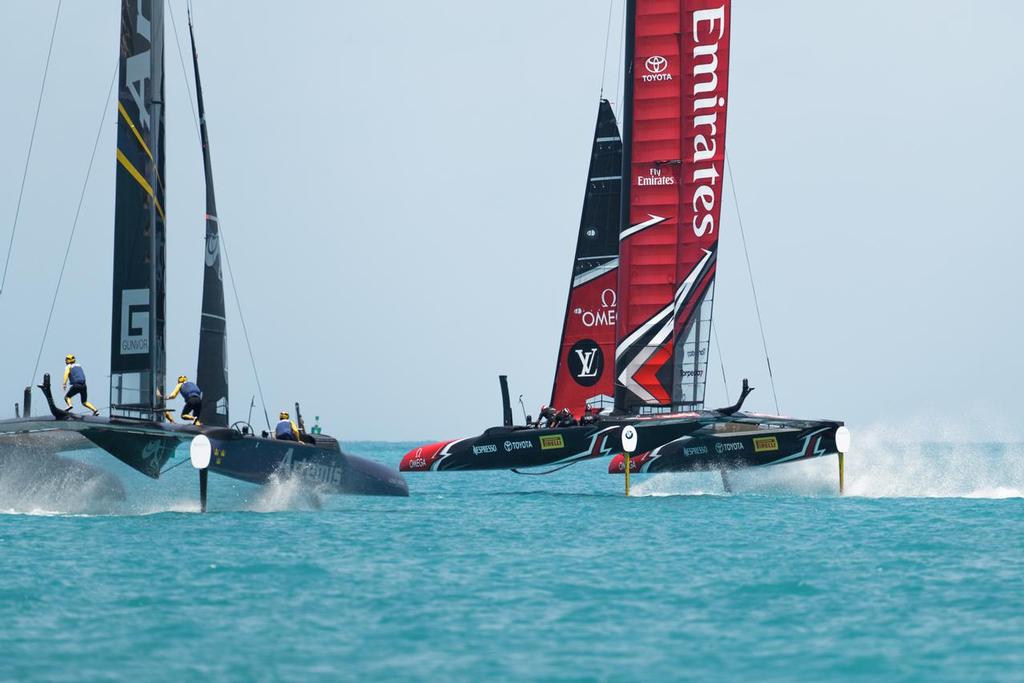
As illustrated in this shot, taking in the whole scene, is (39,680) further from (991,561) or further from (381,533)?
(991,561)

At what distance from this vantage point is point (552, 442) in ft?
83.9

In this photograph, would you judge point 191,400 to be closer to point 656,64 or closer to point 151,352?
point 151,352

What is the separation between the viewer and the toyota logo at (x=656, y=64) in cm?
2606

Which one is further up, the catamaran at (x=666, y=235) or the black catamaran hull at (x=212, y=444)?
the catamaran at (x=666, y=235)

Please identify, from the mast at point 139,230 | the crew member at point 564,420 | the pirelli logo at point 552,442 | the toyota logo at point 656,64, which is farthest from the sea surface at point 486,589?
the toyota logo at point 656,64

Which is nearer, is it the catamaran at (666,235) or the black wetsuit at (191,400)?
the black wetsuit at (191,400)

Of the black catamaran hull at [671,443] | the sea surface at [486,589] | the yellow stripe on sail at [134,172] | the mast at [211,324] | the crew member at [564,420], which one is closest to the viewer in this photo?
the sea surface at [486,589]

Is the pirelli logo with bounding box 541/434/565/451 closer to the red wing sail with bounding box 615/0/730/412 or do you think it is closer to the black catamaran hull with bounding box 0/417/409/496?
the red wing sail with bounding box 615/0/730/412

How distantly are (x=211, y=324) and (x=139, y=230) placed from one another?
2.03m

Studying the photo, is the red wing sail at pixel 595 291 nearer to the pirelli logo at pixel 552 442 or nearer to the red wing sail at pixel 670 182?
the red wing sail at pixel 670 182

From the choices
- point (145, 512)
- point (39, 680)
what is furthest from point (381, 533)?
point (39, 680)

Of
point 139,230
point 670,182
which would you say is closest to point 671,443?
point 670,182

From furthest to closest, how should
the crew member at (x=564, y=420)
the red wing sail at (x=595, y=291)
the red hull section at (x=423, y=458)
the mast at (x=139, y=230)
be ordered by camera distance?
the red wing sail at (x=595, y=291) < the red hull section at (x=423, y=458) < the crew member at (x=564, y=420) < the mast at (x=139, y=230)

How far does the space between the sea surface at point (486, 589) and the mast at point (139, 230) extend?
1350 mm
